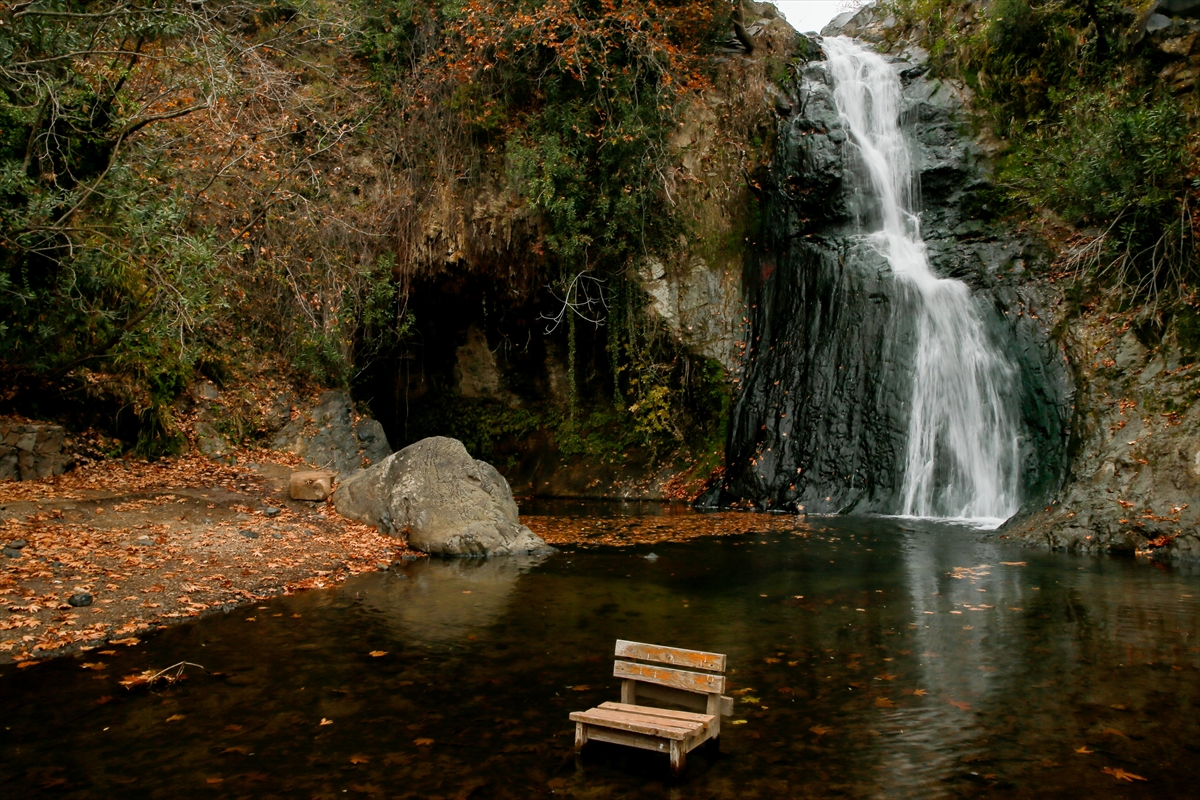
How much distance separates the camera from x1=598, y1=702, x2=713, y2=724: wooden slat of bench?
4465mm

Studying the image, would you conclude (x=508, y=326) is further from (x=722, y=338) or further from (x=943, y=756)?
(x=943, y=756)

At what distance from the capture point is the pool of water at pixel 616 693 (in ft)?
14.1

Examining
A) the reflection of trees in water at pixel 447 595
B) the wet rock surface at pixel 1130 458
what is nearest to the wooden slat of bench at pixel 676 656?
the reflection of trees in water at pixel 447 595

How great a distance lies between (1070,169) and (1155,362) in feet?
12.5

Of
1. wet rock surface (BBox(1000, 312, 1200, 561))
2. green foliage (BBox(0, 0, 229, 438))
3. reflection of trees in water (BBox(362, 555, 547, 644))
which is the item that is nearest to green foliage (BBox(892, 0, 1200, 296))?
wet rock surface (BBox(1000, 312, 1200, 561))

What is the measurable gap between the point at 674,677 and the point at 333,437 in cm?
1225

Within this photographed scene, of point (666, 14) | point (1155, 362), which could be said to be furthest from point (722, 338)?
point (1155, 362)

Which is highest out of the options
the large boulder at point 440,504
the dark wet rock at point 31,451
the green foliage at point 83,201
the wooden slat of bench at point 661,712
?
the green foliage at point 83,201

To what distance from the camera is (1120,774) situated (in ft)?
13.8

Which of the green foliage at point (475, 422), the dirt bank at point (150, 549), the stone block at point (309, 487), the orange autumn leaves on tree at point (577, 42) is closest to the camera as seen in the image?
the dirt bank at point (150, 549)

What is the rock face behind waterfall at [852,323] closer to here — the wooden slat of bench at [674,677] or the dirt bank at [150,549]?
the dirt bank at [150,549]

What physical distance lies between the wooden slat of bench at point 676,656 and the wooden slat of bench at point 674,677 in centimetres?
5

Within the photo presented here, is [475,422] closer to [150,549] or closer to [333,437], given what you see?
[333,437]

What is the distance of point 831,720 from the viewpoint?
5.05 m
